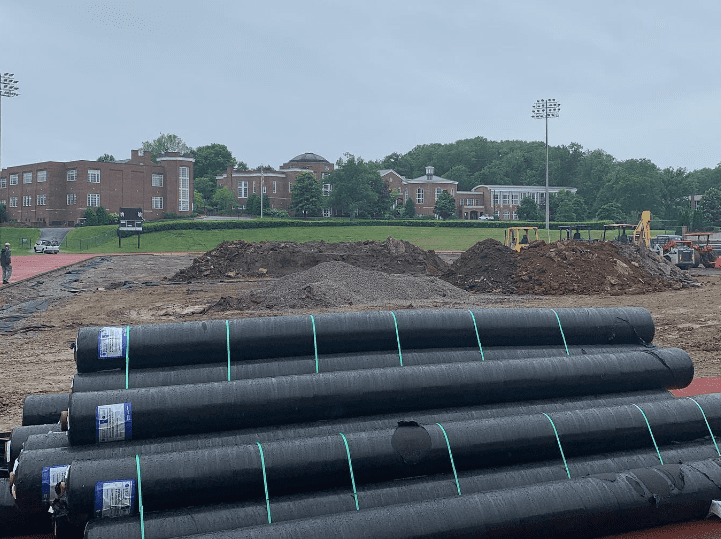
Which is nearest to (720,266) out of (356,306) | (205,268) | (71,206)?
(356,306)

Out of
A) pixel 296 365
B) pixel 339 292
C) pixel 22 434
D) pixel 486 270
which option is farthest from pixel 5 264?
pixel 296 365

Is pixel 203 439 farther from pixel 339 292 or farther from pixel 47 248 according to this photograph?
pixel 47 248

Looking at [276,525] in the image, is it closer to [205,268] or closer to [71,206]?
[205,268]

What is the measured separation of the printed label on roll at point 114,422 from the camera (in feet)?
19.2

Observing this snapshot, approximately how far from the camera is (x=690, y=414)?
7242 mm

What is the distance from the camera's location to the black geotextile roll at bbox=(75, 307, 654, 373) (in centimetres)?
682

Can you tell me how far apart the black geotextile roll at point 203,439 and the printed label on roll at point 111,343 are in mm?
897

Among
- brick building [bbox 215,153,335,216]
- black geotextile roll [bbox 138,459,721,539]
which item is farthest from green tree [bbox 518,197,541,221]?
black geotextile roll [bbox 138,459,721,539]

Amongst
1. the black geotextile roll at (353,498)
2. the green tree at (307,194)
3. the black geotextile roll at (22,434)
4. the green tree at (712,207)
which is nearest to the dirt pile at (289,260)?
the black geotextile roll at (353,498)

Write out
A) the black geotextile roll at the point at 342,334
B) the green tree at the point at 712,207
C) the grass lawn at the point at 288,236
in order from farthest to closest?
the green tree at the point at 712,207 < the grass lawn at the point at 288,236 < the black geotextile roll at the point at 342,334

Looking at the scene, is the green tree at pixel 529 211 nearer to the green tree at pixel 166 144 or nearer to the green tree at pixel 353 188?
the green tree at pixel 353 188

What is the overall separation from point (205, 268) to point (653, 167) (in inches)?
4075

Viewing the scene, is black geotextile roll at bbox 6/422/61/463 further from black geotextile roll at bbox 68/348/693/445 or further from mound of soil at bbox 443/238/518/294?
mound of soil at bbox 443/238/518/294

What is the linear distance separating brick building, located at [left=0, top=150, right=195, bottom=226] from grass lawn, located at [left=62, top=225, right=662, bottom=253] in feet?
44.9
